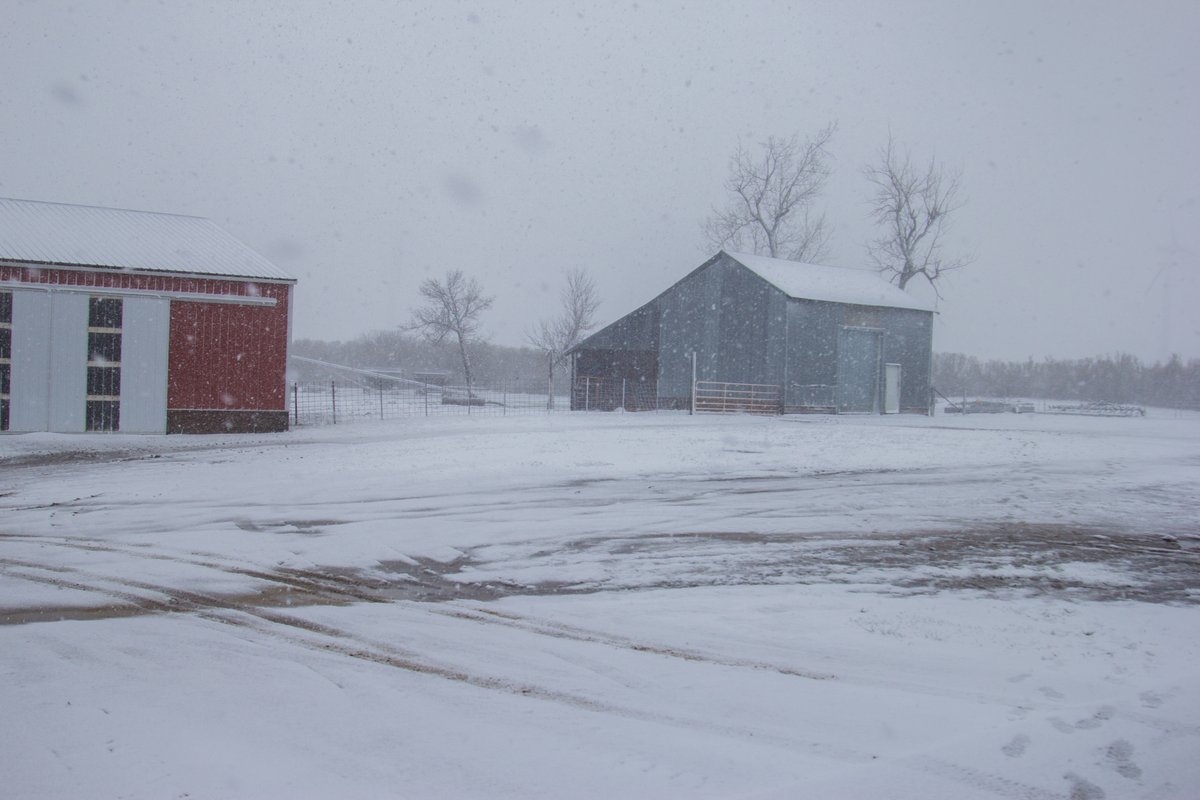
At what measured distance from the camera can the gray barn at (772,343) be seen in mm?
32219

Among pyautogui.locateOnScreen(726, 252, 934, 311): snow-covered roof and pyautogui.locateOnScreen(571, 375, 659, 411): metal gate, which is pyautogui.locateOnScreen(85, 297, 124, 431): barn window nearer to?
pyautogui.locateOnScreen(571, 375, 659, 411): metal gate

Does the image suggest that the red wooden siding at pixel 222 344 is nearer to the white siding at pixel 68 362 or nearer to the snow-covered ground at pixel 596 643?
the white siding at pixel 68 362

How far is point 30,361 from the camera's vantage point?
61.4 ft

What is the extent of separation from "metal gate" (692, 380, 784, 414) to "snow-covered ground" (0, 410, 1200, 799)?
20.7m

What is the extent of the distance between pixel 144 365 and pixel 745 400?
67.9ft

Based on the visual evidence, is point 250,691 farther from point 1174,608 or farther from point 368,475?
point 368,475

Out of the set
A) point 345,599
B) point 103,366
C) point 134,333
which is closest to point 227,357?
point 134,333

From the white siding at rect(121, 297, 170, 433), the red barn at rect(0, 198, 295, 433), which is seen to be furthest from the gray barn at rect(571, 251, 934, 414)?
the white siding at rect(121, 297, 170, 433)

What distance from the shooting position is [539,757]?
3.32 meters

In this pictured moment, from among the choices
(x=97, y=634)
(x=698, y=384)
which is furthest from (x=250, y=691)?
(x=698, y=384)

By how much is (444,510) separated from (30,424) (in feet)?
47.8

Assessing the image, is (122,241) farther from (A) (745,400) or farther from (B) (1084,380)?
(B) (1084,380)

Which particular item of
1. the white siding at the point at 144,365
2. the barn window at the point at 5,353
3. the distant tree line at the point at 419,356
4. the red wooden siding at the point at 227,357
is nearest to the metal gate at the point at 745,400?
the red wooden siding at the point at 227,357

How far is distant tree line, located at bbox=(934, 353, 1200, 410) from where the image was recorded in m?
63.2
